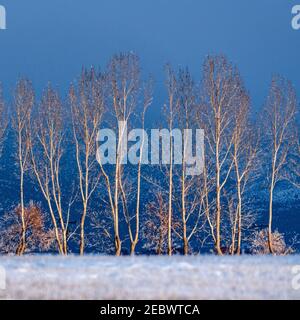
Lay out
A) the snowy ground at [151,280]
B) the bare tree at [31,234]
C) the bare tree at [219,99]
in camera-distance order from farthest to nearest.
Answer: the bare tree at [31,234]
the bare tree at [219,99]
the snowy ground at [151,280]

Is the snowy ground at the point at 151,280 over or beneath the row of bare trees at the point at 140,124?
beneath

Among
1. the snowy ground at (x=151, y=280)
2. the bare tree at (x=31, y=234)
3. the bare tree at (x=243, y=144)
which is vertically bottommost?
the bare tree at (x=31, y=234)

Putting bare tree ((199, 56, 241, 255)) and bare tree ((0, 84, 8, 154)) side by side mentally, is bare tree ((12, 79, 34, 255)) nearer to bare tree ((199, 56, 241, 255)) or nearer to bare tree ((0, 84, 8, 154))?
bare tree ((0, 84, 8, 154))

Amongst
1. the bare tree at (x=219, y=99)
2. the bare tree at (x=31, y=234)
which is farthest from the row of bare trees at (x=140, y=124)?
the bare tree at (x=31, y=234)

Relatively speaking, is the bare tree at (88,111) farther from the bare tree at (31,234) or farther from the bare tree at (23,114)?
the bare tree at (31,234)

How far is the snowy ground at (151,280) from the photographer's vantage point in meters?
8.91

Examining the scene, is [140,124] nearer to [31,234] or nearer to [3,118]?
[3,118]

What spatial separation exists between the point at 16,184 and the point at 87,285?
7270 cm

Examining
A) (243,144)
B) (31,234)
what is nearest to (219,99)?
(243,144)

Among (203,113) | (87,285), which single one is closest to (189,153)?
(203,113)

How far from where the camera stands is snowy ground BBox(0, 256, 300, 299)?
351 inches

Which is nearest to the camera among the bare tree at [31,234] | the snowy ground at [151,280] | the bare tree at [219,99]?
the snowy ground at [151,280]

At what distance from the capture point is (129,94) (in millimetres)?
24375

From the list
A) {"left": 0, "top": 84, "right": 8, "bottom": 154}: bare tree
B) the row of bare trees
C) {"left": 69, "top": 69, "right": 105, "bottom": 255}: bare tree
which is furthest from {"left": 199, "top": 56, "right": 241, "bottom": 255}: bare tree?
{"left": 0, "top": 84, "right": 8, "bottom": 154}: bare tree
